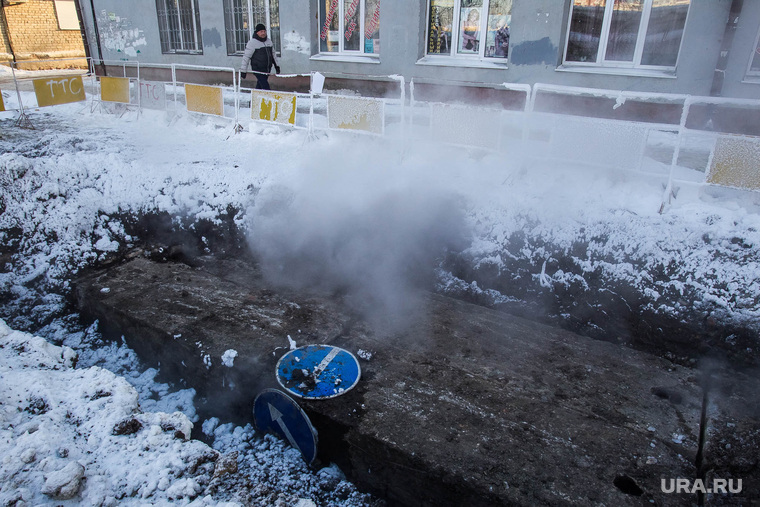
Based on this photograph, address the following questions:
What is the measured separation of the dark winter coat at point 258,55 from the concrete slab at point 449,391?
6.17 m

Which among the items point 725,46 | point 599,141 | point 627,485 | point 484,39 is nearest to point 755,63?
point 725,46

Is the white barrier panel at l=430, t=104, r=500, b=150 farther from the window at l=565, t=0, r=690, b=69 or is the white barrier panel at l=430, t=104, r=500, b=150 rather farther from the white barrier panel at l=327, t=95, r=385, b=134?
the window at l=565, t=0, r=690, b=69

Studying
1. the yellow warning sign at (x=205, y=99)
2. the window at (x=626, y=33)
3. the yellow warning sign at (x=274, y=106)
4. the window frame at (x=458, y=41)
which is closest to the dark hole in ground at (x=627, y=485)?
the yellow warning sign at (x=274, y=106)

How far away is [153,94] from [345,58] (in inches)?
180

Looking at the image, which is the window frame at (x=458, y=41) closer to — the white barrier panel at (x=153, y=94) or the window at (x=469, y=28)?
the window at (x=469, y=28)

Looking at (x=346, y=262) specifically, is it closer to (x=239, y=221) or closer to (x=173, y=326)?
(x=239, y=221)

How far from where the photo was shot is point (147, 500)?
9.04ft

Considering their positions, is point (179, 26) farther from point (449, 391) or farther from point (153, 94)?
point (449, 391)

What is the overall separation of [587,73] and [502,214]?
15.4ft

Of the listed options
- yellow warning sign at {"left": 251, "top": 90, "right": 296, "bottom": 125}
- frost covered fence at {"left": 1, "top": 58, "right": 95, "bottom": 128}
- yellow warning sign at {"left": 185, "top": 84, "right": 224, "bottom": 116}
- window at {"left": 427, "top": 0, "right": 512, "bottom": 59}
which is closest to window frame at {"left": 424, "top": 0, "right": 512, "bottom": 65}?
window at {"left": 427, "top": 0, "right": 512, "bottom": 59}

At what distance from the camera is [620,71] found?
8.48 metres

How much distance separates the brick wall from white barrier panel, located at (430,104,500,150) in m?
18.7

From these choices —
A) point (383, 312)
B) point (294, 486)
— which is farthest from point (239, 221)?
point (294, 486)

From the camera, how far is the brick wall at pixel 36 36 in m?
19.0
